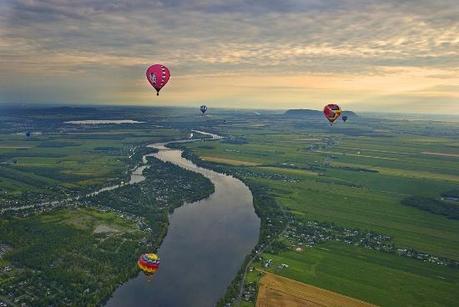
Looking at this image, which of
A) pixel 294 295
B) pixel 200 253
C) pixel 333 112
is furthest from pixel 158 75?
pixel 333 112

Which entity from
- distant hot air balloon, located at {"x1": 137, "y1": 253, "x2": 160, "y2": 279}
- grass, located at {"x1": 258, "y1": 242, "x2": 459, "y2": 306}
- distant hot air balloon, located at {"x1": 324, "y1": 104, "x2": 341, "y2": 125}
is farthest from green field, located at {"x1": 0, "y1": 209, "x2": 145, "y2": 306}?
distant hot air balloon, located at {"x1": 324, "y1": 104, "x2": 341, "y2": 125}

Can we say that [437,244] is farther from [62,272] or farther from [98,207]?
[98,207]

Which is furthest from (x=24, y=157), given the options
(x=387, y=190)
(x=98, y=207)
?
(x=387, y=190)

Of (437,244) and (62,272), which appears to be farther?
(437,244)

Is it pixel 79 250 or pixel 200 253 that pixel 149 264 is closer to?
pixel 200 253

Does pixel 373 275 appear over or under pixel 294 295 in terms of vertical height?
over

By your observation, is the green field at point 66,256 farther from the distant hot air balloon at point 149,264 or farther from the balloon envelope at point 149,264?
the balloon envelope at point 149,264
